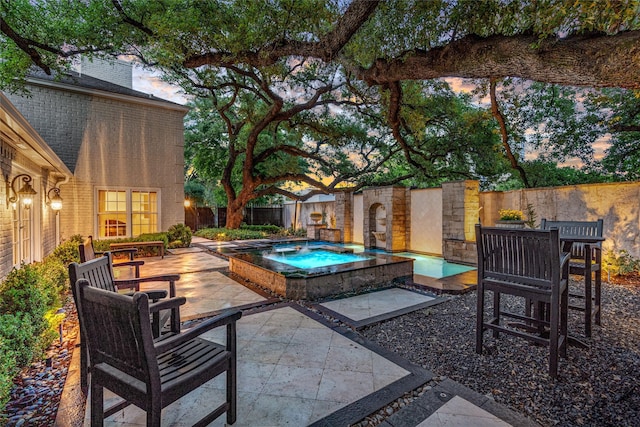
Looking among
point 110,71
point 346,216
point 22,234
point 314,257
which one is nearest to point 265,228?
point 346,216

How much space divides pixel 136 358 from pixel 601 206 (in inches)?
→ 315

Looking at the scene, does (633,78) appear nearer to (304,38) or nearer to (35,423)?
(304,38)

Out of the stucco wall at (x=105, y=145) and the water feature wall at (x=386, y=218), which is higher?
the stucco wall at (x=105, y=145)

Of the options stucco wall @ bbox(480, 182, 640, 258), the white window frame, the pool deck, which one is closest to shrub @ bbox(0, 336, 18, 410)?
the pool deck

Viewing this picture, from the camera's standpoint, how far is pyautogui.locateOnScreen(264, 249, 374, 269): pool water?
6466mm

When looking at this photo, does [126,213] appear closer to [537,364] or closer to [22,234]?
[22,234]

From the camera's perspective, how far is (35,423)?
1772mm

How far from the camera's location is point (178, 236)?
9.45m

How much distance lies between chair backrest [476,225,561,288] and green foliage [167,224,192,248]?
9040 mm

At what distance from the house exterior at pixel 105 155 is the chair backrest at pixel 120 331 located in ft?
18.7

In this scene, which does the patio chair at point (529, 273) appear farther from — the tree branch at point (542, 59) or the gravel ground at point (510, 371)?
the tree branch at point (542, 59)

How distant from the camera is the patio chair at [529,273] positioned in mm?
2225

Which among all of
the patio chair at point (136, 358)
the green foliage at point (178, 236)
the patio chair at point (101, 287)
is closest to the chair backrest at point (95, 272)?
the patio chair at point (101, 287)

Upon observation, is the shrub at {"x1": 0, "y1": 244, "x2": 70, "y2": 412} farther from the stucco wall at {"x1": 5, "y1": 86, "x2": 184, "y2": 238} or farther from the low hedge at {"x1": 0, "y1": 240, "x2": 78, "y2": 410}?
the stucco wall at {"x1": 5, "y1": 86, "x2": 184, "y2": 238}
